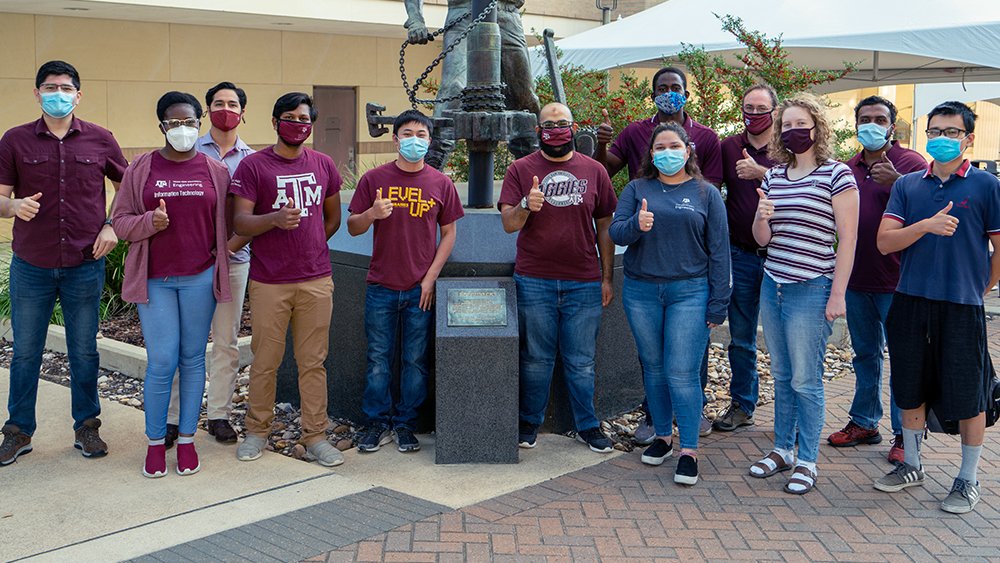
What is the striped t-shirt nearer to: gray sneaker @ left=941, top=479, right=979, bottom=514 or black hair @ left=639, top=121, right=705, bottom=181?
black hair @ left=639, top=121, right=705, bottom=181

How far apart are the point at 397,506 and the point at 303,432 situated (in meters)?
A: 1.05

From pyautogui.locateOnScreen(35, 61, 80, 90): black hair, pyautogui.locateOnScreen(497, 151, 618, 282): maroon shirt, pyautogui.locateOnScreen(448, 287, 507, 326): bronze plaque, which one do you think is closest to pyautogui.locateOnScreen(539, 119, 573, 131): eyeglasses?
pyautogui.locateOnScreen(497, 151, 618, 282): maroon shirt

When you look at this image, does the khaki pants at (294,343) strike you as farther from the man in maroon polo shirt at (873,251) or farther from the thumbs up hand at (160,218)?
the man in maroon polo shirt at (873,251)

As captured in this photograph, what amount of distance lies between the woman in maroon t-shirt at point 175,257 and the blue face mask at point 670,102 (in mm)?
2517

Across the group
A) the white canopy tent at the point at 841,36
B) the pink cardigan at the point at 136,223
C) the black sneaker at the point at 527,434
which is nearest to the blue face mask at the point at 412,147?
the pink cardigan at the point at 136,223

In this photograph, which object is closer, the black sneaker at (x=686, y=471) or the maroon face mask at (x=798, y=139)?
the maroon face mask at (x=798, y=139)

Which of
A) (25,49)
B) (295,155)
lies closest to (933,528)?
(295,155)

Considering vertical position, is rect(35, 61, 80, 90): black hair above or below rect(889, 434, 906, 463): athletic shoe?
above

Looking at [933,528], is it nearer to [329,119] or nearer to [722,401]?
[722,401]

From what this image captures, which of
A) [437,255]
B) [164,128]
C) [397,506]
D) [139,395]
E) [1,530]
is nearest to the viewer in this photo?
[1,530]

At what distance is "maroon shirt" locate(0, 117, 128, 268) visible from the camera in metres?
→ 4.83

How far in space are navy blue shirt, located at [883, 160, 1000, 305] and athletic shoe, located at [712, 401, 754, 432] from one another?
Answer: 5.18 feet

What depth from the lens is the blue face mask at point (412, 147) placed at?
501cm

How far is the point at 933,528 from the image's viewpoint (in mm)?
4332
